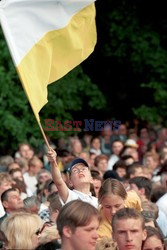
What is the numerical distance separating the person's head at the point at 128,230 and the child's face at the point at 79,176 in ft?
5.49

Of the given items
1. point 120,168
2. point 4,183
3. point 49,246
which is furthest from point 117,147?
point 49,246

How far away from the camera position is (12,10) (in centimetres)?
1150

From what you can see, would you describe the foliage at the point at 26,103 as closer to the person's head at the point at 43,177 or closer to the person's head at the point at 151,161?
the person's head at the point at 151,161

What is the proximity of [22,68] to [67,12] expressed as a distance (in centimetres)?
146

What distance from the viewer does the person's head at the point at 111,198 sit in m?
10.5

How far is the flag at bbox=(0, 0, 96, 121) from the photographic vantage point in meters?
11.1

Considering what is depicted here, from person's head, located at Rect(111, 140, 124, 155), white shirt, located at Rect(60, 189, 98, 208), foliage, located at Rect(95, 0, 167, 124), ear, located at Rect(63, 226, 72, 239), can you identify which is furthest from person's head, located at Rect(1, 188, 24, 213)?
foliage, located at Rect(95, 0, 167, 124)

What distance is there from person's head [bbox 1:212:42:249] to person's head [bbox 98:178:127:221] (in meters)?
1.75

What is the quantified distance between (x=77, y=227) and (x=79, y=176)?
3295 millimetres

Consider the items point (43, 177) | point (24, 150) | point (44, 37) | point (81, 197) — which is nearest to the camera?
point (81, 197)

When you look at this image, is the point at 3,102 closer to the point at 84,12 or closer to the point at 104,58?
the point at 104,58

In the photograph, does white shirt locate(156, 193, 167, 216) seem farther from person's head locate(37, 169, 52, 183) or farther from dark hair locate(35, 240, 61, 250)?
dark hair locate(35, 240, 61, 250)

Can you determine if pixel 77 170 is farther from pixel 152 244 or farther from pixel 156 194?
pixel 156 194

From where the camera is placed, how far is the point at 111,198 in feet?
34.6
